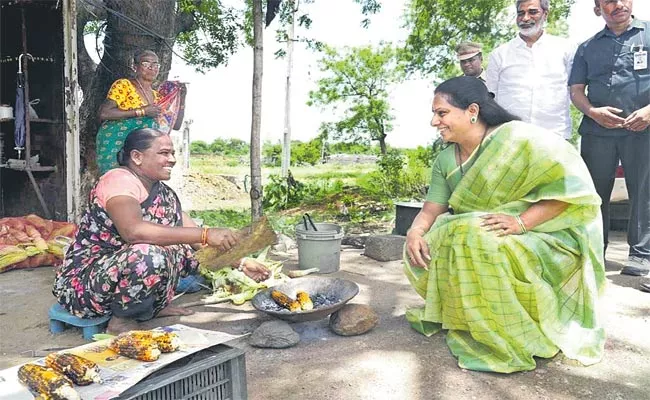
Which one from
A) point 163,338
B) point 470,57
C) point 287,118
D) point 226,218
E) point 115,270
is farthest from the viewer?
point 287,118

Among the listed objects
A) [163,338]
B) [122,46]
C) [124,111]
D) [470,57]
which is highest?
[122,46]

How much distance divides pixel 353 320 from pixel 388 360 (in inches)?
16.4

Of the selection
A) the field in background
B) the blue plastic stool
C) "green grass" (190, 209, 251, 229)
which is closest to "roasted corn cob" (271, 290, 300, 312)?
the blue plastic stool

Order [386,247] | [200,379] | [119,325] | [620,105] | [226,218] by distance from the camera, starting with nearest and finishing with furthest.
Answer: [200,379]
[119,325]
[620,105]
[386,247]
[226,218]

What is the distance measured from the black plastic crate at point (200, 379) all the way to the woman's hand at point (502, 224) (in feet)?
4.59

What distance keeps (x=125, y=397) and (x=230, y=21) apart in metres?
10.2

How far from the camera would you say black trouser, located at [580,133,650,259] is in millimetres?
4156

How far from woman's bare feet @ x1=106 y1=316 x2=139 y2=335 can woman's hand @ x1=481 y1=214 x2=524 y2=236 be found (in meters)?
2.08

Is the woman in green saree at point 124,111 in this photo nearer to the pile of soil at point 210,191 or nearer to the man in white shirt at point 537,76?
the man in white shirt at point 537,76

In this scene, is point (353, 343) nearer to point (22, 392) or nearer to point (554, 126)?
point (22, 392)

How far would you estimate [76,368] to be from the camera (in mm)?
1671

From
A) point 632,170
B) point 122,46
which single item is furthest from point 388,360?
point 122,46

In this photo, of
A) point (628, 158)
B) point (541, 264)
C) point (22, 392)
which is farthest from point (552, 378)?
point (628, 158)

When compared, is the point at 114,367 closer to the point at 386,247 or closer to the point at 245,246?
the point at 245,246
